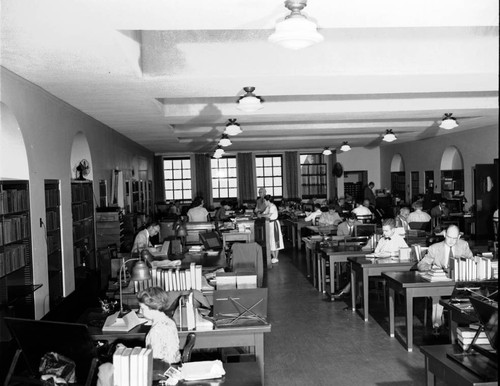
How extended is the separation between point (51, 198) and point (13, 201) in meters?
1.53

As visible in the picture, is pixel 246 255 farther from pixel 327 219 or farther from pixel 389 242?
pixel 327 219

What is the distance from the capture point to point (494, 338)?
3.02m

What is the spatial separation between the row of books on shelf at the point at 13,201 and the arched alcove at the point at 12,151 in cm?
20

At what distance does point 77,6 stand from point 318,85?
3.56 metres

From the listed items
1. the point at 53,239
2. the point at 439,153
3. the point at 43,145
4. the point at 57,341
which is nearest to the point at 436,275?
the point at 57,341

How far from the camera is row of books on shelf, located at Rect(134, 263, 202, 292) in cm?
509

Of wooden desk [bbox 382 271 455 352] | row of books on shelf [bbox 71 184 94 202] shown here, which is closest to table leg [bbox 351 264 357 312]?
wooden desk [bbox 382 271 455 352]

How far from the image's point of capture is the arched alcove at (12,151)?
608 cm

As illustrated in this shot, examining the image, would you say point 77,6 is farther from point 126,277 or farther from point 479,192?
point 479,192

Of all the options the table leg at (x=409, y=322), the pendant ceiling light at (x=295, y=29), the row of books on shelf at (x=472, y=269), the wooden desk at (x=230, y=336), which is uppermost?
the pendant ceiling light at (x=295, y=29)

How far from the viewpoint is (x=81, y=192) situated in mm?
9305

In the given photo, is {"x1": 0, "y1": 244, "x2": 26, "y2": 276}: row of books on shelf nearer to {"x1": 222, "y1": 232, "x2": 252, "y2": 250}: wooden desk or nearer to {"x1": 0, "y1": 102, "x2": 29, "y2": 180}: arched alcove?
{"x1": 0, "y1": 102, "x2": 29, "y2": 180}: arched alcove

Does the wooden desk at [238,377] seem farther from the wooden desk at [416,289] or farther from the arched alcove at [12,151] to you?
the arched alcove at [12,151]

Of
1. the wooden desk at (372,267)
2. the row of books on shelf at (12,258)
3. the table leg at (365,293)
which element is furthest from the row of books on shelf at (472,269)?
the row of books on shelf at (12,258)
